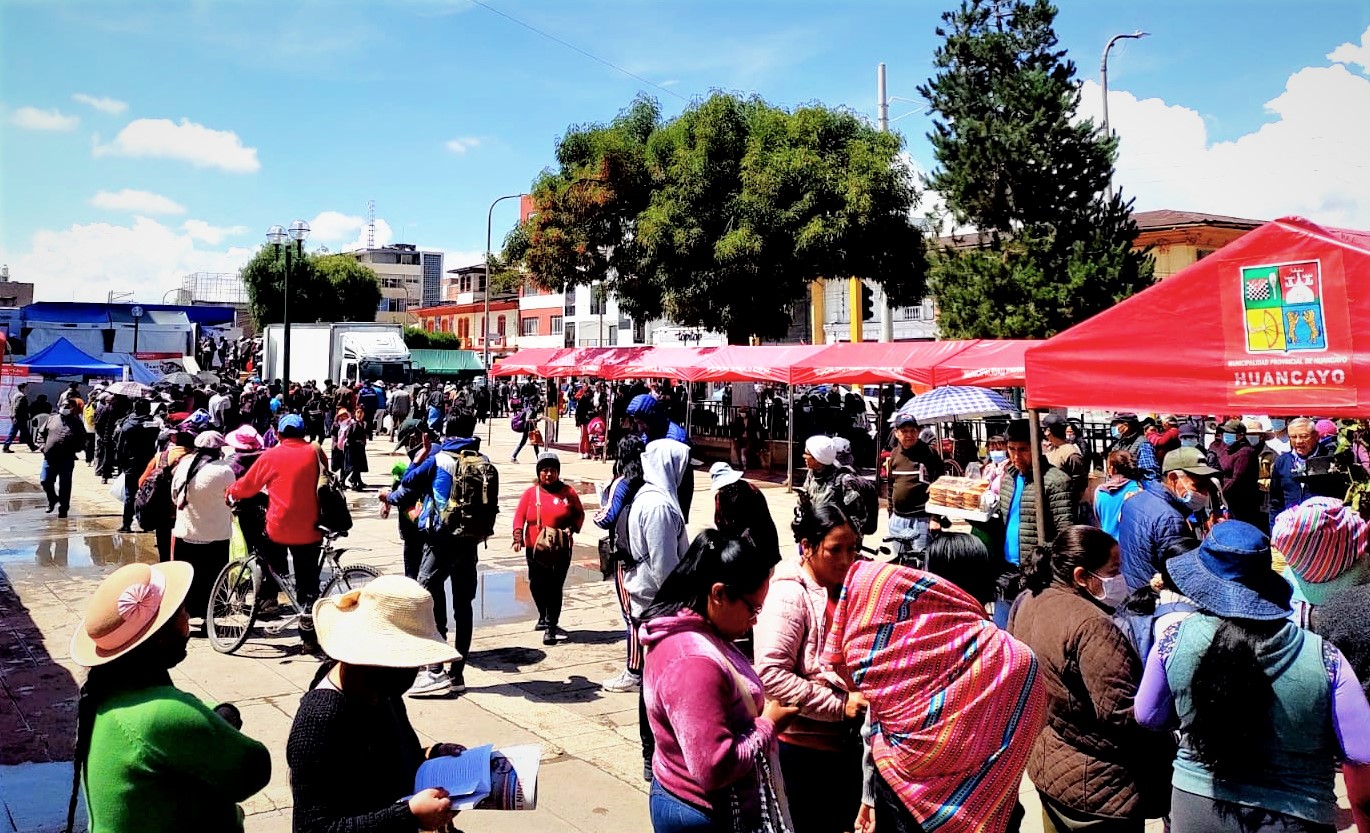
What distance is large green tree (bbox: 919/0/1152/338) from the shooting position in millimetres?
29953

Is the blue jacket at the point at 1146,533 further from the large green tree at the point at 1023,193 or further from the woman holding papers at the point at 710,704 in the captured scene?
the large green tree at the point at 1023,193

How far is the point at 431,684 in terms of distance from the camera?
22.7 ft

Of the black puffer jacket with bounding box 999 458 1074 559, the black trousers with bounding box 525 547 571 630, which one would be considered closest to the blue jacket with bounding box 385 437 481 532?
the black trousers with bounding box 525 547 571 630

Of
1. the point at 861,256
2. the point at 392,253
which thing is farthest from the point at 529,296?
the point at 861,256

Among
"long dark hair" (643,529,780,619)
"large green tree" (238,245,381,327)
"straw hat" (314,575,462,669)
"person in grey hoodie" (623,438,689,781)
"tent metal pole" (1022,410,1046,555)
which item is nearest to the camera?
"straw hat" (314,575,462,669)

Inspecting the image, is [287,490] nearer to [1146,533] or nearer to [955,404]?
[1146,533]

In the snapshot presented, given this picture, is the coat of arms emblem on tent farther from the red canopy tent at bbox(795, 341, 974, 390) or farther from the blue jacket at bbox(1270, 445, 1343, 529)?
the red canopy tent at bbox(795, 341, 974, 390)

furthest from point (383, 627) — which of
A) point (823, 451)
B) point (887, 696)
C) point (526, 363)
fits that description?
point (526, 363)

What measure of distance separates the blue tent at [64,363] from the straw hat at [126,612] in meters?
24.4

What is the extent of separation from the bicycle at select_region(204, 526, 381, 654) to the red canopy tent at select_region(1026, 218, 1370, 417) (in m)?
5.32

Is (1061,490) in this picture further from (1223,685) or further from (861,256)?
(861,256)

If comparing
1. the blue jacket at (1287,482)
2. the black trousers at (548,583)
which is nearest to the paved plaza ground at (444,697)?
the black trousers at (548,583)

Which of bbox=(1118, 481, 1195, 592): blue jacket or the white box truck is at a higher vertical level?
the white box truck

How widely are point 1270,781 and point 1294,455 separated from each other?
9526mm
